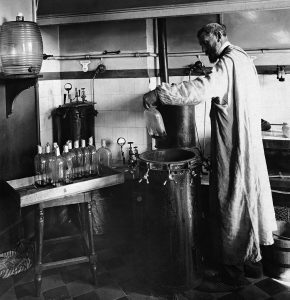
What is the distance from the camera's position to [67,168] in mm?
3809

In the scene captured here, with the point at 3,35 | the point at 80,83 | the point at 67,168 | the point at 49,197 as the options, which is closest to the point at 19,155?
the point at 67,168

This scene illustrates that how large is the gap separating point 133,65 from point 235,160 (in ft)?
6.73

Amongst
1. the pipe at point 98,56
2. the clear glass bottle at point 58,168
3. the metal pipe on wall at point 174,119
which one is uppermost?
the pipe at point 98,56

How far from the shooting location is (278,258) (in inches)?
147

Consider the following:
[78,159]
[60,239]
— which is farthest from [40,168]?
[60,239]

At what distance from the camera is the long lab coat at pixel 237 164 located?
3.41 m

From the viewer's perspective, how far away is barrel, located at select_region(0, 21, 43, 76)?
3.40 meters

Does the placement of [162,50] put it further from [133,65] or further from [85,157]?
[85,157]

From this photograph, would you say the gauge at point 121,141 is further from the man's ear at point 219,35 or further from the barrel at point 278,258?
the barrel at point 278,258

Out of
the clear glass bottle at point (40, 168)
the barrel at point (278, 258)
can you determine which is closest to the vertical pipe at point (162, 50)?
the clear glass bottle at point (40, 168)

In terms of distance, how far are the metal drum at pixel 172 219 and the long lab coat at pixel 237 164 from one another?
0.23 meters

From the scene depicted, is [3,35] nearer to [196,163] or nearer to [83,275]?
[196,163]

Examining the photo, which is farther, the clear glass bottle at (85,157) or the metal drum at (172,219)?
the clear glass bottle at (85,157)

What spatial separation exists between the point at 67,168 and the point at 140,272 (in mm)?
1240
